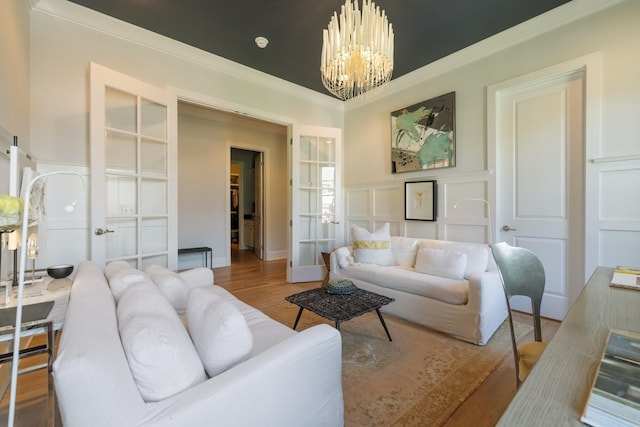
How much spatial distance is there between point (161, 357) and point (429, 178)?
137 inches

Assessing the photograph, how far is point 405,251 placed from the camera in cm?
330

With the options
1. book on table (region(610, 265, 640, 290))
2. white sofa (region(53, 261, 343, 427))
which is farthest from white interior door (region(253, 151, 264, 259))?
book on table (region(610, 265, 640, 290))

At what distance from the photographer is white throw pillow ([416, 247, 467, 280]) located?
2.62 m

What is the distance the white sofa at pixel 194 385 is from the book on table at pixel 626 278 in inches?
54.2

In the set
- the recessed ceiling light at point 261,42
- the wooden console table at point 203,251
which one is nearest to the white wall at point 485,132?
the recessed ceiling light at point 261,42

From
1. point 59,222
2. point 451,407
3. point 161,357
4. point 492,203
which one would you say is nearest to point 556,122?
point 492,203

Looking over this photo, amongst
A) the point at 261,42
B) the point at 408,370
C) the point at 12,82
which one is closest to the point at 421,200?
the point at 408,370

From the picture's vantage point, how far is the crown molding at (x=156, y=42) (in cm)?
245

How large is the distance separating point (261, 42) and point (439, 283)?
319 centimetres

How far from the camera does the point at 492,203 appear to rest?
299 cm

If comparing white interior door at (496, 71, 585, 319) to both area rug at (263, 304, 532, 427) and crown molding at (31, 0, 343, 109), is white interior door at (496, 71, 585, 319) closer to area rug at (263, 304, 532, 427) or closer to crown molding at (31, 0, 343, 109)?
area rug at (263, 304, 532, 427)

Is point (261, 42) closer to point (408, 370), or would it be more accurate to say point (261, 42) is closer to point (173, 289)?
point (173, 289)

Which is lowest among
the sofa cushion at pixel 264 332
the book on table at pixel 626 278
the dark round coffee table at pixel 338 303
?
the dark round coffee table at pixel 338 303

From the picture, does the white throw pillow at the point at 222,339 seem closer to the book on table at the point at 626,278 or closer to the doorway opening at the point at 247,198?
the book on table at the point at 626,278
